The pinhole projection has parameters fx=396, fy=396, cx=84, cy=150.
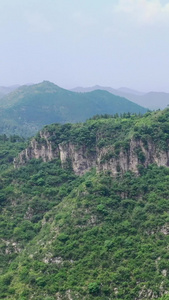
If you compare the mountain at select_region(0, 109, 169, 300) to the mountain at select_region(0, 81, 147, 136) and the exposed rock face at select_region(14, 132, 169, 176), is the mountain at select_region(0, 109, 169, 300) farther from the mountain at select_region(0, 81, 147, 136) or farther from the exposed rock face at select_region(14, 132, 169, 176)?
the mountain at select_region(0, 81, 147, 136)

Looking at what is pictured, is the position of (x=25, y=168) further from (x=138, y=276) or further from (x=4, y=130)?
(x=4, y=130)

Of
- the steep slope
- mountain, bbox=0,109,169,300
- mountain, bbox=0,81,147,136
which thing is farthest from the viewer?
mountain, bbox=0,81,147,136

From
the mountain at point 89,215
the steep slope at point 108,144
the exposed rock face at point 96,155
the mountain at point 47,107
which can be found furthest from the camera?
the mountain at point 47,107

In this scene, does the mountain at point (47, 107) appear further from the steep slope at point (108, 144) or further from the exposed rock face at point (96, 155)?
the steep slope at point (108, 144)

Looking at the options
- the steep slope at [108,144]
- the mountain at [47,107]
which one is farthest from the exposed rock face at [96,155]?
the mountain at [47,107]

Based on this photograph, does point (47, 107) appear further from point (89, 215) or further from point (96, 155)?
point (89, 215)

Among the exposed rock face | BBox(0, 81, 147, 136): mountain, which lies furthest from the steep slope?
BBox(0, 81, 147, 136): mountain

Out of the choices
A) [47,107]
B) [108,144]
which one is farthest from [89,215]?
[47,107]
